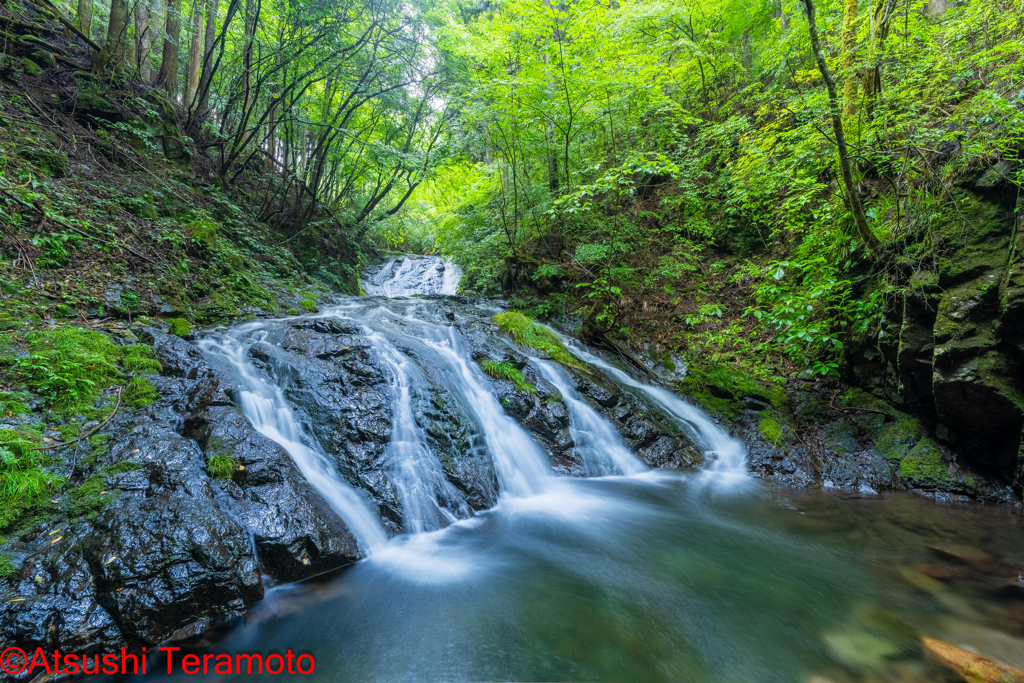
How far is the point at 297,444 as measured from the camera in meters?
4.36

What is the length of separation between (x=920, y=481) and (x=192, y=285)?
10.4 meters

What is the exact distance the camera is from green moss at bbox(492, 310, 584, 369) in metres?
7.62

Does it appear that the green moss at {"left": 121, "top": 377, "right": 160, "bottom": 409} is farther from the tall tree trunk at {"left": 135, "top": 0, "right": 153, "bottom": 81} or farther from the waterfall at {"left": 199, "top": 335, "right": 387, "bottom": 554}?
the tall tree trunk at {"left": 135, "top": 0, "right": 153, "bottom": 81}

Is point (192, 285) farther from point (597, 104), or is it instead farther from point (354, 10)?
point (597, 104)

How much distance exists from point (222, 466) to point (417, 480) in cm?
172

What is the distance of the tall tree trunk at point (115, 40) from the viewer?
823 cm

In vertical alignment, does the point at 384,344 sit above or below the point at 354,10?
below

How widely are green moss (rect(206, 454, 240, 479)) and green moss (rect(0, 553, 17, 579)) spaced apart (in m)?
1.07

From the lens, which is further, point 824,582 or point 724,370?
point 724,370

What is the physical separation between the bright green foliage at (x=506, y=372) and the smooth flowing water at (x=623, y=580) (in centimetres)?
94

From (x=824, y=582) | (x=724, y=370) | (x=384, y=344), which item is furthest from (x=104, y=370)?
(x=724, y=370)

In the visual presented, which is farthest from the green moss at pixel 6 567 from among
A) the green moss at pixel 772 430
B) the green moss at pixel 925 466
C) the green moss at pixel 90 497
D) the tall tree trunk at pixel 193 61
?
the tall tree trunk at pixel 193 61

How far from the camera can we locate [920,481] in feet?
16.3

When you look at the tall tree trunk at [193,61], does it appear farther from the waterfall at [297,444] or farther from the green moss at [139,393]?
the green moss at [139,393]
